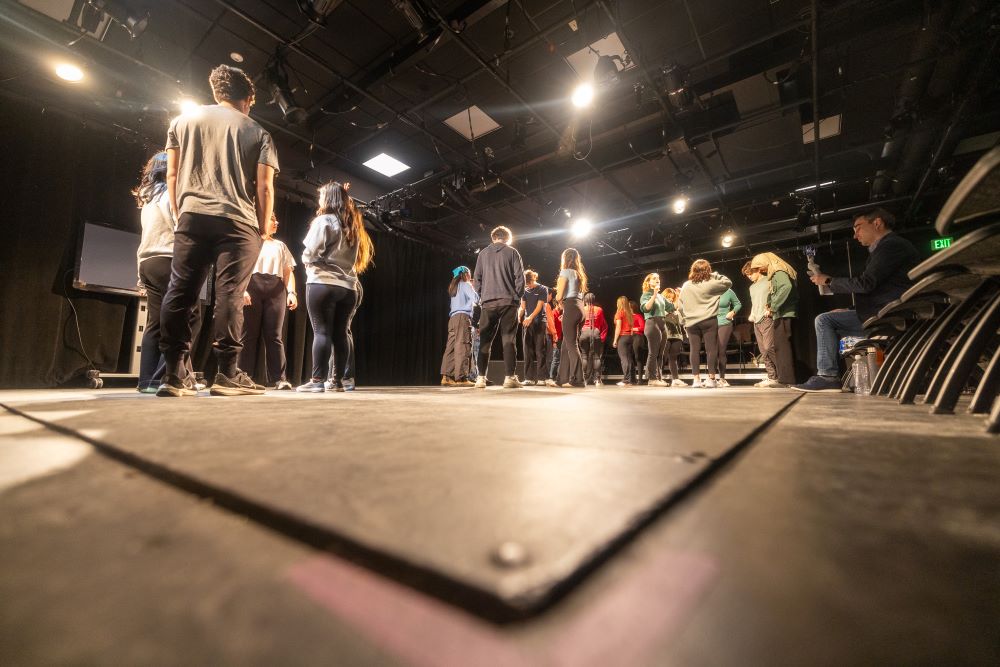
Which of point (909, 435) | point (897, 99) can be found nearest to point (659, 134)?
point (897, 99)

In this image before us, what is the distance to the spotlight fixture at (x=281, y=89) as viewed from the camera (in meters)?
4.72

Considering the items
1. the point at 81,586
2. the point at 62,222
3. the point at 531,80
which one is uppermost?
the point at 531,80

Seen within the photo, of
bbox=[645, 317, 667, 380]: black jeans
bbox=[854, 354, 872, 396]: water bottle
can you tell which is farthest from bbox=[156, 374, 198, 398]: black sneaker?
bbox=[645, 317, 667, 380]: black jeans

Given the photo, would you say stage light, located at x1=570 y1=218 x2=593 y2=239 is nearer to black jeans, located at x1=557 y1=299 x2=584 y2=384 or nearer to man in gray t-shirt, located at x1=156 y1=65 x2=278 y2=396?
black jeans, located at x1=557 y1=299 x2=584 y2=384

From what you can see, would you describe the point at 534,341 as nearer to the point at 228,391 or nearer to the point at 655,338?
the point at 655,338

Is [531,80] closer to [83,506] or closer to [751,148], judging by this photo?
[751,148]

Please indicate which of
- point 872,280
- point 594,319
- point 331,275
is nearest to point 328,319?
point 331,275

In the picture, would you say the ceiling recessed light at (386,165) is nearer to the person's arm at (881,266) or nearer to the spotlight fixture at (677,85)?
the spotlight fixture at (677,85)

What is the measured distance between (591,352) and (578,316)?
9.08 feet

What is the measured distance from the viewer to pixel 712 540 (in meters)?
0.34

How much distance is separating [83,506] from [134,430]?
490 millimetres

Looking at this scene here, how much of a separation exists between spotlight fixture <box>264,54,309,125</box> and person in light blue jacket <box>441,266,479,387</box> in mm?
2655

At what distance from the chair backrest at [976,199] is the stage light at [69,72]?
295 inches

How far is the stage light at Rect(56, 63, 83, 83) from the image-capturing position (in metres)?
4.59
